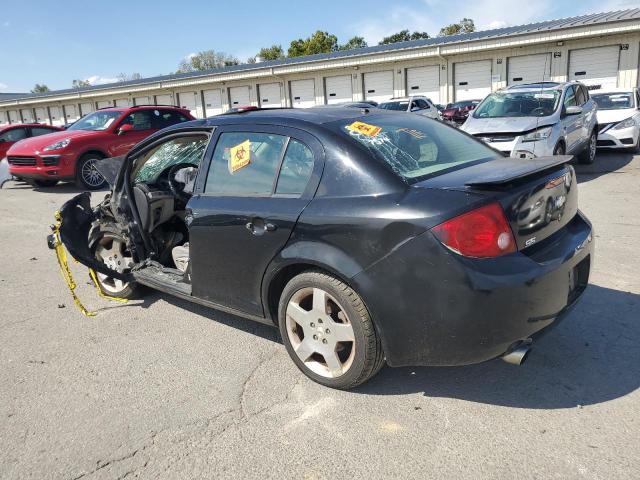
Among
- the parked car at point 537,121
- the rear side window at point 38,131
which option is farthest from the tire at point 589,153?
the rear side window at point 38,131

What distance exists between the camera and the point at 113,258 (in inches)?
188

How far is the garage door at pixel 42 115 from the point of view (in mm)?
51097

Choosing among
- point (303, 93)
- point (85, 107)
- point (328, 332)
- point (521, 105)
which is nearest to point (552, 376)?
point (328, 332)

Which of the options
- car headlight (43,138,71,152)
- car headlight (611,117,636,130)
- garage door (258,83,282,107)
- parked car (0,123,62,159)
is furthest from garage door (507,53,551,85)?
car headlight (43,138,71,152)

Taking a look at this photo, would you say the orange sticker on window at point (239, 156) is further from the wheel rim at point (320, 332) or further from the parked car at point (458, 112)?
the parked car at point (458, 112)

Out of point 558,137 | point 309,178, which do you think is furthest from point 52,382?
point 558,137

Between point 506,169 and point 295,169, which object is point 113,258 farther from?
point 506,169

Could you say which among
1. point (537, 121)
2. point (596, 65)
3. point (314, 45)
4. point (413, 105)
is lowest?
point (537, 121)

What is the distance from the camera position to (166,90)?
40.5 m

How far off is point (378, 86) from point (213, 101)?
13693mm

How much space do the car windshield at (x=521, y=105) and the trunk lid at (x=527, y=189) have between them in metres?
7.04

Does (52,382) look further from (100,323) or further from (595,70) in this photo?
(595,70)

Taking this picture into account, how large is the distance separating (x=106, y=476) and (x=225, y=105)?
37.5m

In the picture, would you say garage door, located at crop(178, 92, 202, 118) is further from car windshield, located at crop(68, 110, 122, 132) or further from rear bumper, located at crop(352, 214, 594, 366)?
rear bumper, located at crop(352, 214, 594, 366)
